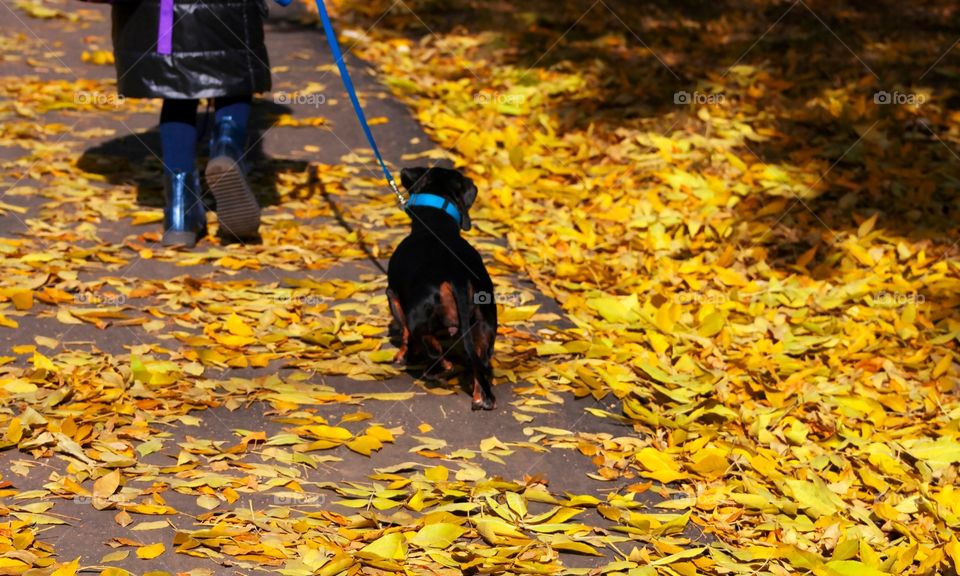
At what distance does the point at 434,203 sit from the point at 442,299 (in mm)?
730

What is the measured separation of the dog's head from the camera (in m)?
4.97

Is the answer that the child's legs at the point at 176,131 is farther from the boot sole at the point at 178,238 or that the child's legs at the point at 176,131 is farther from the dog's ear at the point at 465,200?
the dog's ear at the point at 465,200

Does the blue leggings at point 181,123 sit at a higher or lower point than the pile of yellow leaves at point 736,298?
higher

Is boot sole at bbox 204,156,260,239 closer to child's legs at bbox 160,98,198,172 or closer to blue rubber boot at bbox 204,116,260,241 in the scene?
blue rubber boot at bbox 204,116,260,241

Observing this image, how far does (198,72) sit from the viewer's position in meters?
5.46

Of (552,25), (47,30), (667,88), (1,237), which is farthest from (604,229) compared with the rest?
(47,30)

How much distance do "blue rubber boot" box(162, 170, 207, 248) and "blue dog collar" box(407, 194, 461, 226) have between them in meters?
1.54

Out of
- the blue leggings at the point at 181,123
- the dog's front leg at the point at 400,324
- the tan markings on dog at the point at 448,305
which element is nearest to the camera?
the tan markings on dog at the point at 448,305

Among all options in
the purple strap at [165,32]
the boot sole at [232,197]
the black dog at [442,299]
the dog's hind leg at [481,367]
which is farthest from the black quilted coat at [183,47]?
the dog's hind leg at [481,367]

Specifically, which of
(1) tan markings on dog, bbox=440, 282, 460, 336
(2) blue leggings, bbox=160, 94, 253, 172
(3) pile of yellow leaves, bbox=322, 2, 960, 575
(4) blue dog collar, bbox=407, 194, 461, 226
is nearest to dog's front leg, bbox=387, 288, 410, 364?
(1) tan markings on dog, bbox=440, 282, 460, 336

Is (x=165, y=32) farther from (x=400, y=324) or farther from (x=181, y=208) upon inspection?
(x=400, y=324)

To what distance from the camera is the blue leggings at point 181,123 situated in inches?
226

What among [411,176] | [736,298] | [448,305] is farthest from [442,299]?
[736,298]

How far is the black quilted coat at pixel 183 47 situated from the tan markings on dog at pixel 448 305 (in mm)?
1992
